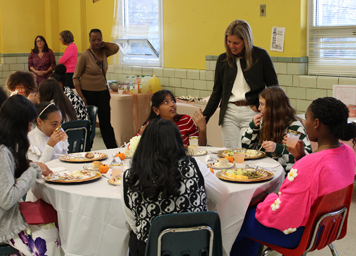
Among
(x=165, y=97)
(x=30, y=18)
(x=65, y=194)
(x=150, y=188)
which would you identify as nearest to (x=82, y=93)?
(x=165, y=97)

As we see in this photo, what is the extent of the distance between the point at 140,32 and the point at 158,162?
6026 mm

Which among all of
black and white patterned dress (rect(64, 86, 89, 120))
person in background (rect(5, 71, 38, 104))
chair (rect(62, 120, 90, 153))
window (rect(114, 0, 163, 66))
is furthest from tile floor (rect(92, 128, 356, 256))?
window (rect(114, 0, 163, 66))

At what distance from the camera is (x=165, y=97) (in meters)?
3.28

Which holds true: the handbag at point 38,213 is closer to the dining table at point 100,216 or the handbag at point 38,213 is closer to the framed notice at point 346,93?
the dining table at point 100,216

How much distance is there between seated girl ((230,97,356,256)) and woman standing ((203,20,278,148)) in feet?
4.29

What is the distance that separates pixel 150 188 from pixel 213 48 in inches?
169

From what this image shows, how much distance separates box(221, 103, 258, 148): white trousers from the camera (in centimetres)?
332

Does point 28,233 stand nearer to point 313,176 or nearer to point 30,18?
point 313,176

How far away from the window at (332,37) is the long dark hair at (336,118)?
264 centimetres

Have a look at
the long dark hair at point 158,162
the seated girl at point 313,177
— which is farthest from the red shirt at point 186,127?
the long dark hair at point 158,162

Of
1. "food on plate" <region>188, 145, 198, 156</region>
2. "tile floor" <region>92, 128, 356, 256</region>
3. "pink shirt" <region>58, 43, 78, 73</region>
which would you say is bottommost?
"tile floor" <region>92, 128, 356, 256</region>

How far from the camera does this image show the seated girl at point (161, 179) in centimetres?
167

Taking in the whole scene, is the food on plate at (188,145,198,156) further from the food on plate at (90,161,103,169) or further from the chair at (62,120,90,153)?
the chair at (62,120,90,153)

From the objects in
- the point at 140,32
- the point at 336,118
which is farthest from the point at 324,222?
the point at 140,32
